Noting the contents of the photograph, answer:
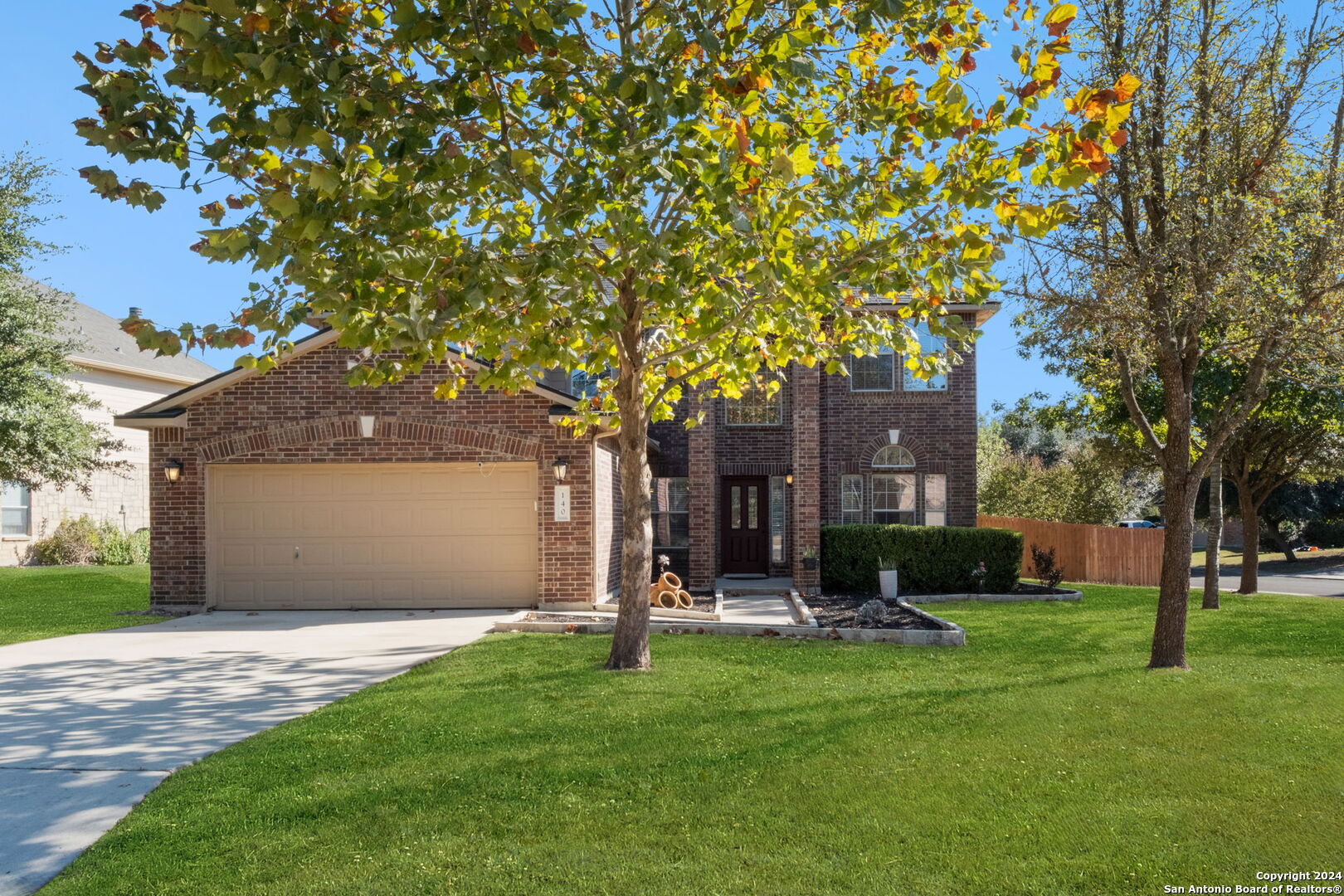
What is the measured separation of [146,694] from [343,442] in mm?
6957

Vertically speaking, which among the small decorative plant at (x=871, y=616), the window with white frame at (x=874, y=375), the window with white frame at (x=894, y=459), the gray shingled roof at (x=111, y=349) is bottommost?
the small decorative plant at (x=871, y=616)

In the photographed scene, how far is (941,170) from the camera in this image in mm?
7164

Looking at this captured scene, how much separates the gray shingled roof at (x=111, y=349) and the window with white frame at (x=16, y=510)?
359 cm

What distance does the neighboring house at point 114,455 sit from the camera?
83.3ft

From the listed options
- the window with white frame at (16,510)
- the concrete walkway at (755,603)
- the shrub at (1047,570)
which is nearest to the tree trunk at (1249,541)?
the shrub at (1047,570)

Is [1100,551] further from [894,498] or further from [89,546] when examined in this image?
[89,546]

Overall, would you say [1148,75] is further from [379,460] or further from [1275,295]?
[379,460]

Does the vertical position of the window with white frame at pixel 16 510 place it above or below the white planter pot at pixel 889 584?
above

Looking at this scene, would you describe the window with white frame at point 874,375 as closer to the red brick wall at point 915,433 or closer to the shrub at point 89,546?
the red brick wall at point 915,433

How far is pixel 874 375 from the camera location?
21.0 meters

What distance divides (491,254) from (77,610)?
12.3 metres

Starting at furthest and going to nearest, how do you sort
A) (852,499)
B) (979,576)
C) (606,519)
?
1. (852,499)
2. (979,576)
3. (606,519)

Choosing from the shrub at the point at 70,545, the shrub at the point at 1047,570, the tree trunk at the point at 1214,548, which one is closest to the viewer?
the tree trunk at the point at 1214,548

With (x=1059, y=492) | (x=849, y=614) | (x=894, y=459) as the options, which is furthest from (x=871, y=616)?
(x=1059, y=492)
